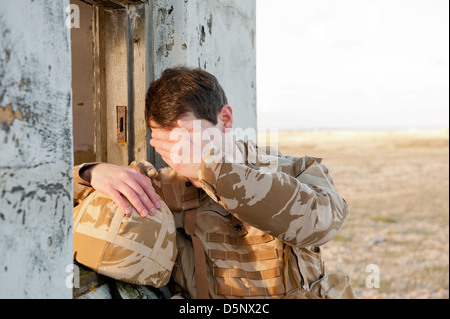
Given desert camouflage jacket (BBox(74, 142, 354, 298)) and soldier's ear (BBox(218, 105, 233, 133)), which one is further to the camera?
soldier's ear (BBox(218, 105, 233, 133))

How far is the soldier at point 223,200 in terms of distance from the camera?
158 centimetres

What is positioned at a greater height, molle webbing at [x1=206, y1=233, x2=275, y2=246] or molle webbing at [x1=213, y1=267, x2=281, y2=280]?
molle webbing at [x1=206, y1=233, x2=275, y2=246]

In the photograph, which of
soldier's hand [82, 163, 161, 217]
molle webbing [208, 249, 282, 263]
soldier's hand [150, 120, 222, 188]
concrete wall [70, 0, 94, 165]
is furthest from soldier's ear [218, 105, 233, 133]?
concrete wall [70, 0, 94, 165]

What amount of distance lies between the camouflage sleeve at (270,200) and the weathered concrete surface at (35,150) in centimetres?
52

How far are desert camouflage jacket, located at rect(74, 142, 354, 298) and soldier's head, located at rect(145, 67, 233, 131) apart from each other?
0.19 meters

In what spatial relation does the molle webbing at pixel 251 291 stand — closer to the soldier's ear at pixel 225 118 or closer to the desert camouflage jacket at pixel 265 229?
the desert camouflage jacket at pixel 265 229

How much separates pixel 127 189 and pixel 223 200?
1.28 ft

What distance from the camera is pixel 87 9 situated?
2664mm

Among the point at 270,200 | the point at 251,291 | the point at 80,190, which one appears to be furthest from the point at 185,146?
the point at 251,291

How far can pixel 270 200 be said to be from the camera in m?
1.57

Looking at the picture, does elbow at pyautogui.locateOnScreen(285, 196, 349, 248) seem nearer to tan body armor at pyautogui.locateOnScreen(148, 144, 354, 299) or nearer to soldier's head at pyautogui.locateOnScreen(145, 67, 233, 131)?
tan body armor at pyautogui.locateOnScreen(148, 144, 354, 299)

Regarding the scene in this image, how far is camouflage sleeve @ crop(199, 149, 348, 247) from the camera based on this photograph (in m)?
1.56
